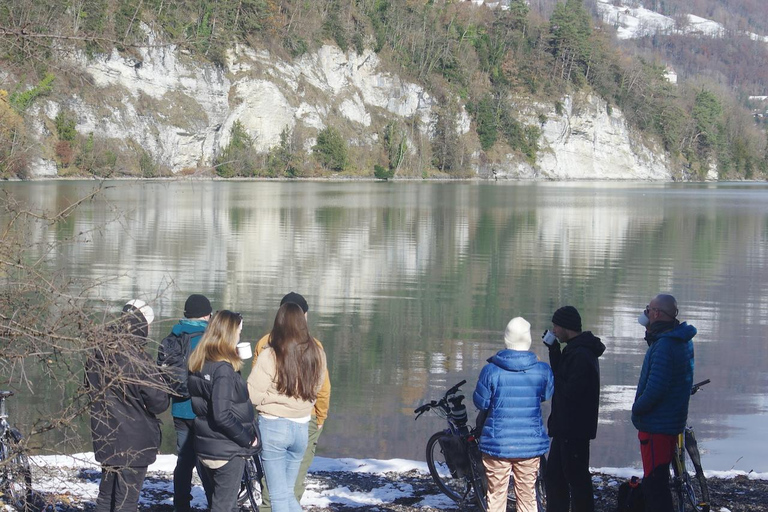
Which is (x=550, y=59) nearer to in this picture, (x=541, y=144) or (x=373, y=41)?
(x=541, y=144)

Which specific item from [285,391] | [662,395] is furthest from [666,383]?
[285,391]

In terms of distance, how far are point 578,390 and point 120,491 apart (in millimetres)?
3038

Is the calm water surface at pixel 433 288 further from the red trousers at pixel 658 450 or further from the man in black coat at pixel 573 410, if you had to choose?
the red trousers at pixel 658 450

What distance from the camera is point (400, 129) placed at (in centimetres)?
11281

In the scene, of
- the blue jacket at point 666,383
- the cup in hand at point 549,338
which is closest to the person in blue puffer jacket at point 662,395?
the blue jacket at point 666,383

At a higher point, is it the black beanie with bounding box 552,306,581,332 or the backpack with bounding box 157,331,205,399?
the black beanie with bounding box 552,306,581,332

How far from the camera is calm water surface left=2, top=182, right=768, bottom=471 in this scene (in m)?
10.4

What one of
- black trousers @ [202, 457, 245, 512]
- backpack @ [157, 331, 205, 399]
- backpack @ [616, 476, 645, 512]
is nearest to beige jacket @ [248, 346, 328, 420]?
black trousers @ [202, 457, 245, 512]

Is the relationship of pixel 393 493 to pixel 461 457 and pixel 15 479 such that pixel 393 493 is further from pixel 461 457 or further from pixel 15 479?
pixel 15 479

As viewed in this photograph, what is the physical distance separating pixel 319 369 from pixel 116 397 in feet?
4.06

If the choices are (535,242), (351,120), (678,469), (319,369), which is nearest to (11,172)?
(319,369)

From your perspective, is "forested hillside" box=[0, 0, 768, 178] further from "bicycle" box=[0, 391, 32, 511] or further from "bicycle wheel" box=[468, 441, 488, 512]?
"bicycle" box=[0, 391, 32, 511]

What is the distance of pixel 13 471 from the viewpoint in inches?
194

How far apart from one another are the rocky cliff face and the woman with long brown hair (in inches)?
2507
